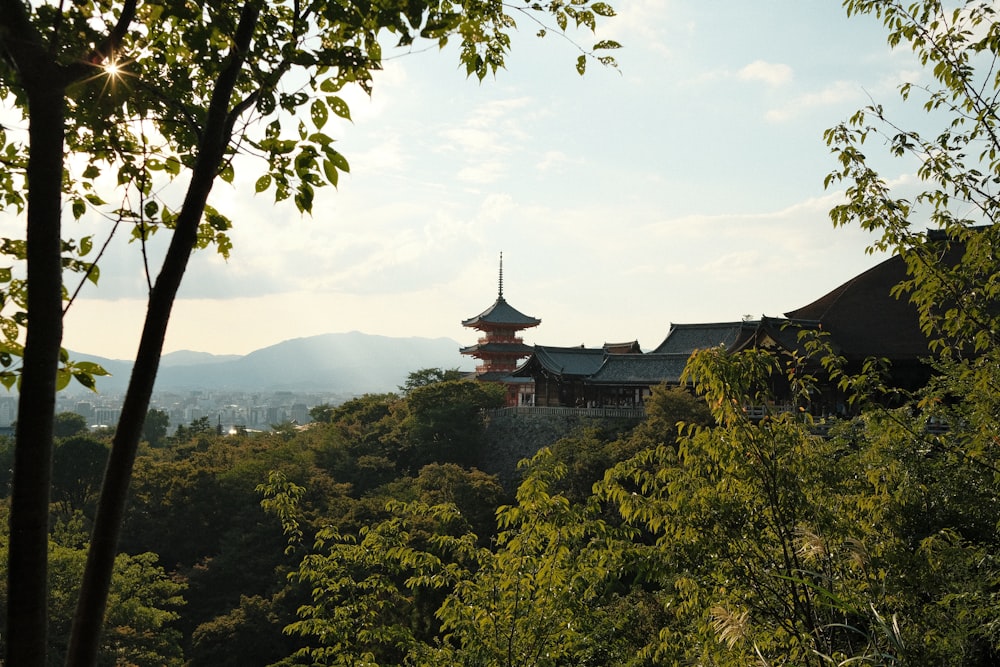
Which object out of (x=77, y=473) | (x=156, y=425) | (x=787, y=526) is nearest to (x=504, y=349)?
(x=77, y=473)

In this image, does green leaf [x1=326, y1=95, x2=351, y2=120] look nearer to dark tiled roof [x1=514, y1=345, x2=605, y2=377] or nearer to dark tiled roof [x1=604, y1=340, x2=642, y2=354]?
dark tiled roof [x1=514, y1=345, x2=605, y2=377]

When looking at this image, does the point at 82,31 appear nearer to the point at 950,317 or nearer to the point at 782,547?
the point at 782,547

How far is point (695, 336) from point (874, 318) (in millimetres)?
9066

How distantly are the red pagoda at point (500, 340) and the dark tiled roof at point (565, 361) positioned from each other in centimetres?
755

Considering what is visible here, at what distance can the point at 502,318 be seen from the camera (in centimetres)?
4072

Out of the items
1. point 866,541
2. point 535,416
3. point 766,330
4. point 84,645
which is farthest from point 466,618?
point 535,416

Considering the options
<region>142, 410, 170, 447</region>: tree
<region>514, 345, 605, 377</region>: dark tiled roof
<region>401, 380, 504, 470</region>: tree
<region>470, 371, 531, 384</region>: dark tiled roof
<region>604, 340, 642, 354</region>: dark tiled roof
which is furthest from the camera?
<region>142, 410, 170, 447</region>: tree

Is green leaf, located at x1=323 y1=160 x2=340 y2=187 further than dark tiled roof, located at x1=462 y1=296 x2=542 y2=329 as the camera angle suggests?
No

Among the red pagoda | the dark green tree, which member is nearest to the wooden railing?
the red pagoda

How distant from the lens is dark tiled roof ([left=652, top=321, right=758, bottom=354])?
2764 centimetres

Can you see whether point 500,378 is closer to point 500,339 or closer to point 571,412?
point 500,339

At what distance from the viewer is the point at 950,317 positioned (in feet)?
14.8

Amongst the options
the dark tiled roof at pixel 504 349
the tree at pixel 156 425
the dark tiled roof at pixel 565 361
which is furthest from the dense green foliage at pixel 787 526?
the tree at pixel 156 425

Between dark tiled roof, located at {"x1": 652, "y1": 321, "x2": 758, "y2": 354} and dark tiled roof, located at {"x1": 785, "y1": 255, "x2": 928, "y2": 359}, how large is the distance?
5.37 m
